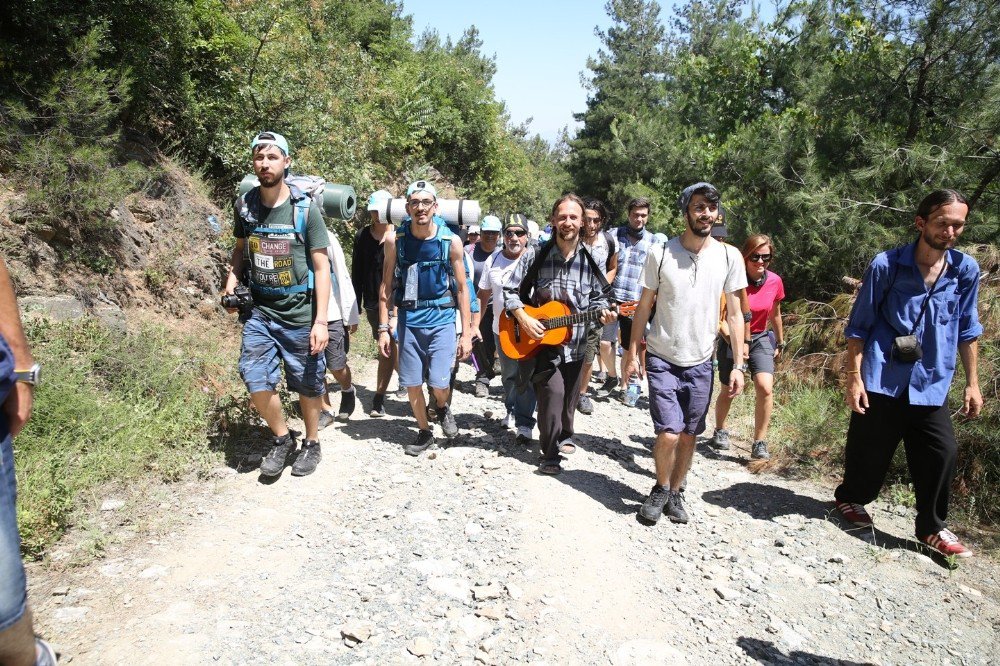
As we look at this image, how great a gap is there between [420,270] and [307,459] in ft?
5.37

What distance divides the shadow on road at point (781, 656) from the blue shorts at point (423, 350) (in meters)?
2.90

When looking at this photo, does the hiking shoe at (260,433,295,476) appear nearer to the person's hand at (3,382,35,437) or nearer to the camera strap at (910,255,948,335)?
the person's hand at (3,382,35,437)

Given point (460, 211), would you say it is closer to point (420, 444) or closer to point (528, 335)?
point (528, 335)

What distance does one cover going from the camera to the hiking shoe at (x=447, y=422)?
221 inches

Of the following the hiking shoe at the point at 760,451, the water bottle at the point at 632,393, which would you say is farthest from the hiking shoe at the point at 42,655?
the water bottle at the point at 632,393

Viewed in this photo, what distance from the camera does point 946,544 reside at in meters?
3.98

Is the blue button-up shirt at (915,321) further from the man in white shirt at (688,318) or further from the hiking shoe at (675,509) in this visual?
the hiking shoe at (675,509)

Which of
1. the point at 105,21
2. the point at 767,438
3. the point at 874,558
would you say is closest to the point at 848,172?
the point at 767,438

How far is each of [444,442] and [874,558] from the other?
3212 mm

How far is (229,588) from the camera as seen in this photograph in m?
3.32

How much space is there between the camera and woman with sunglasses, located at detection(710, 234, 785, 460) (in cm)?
536

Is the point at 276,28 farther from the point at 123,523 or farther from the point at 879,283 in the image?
the point at 879,283

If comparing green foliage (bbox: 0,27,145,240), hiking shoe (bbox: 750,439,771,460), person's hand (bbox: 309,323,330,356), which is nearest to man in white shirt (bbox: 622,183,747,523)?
hiking shoe (bbox: 750,439,771,460)

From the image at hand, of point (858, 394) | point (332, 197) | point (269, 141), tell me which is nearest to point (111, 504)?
point (269, 141)
